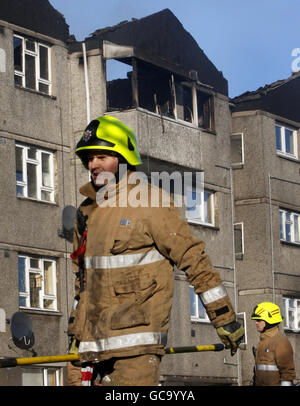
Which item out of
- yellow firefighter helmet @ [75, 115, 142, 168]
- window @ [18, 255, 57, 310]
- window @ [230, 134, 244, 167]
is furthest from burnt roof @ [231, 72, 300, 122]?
yellow firefighter helmet @ [75, 115, 142, 168]

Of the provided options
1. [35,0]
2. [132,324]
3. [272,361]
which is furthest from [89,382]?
[35,0]

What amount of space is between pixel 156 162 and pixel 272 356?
61.1 ft

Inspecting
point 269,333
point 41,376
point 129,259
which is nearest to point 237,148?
point 41,376

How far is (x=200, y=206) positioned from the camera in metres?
34.4

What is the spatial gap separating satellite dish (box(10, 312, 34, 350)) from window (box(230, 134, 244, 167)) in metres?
12.6

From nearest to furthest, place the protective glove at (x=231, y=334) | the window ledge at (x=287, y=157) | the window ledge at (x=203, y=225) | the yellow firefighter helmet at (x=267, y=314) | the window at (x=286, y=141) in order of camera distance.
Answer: the protective glove at (x=231, y=334)
the yellow firefighter helmet at (x=267, y=314)
the window ledge at (x=203, y=225)
the window ledge at (x=287, y=157)
the window at (x=286, y=141)

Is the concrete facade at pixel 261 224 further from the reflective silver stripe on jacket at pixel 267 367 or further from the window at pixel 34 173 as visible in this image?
the reflective silver stripe on jacket at pixel 267 367

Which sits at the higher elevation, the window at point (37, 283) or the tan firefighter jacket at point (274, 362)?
the window at point (37, 283)

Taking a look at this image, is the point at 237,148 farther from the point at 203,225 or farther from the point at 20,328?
the point at 20,328

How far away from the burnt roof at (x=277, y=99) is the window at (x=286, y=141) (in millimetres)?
442

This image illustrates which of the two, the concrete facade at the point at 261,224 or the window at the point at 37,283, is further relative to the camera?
the concrete facade at the point at 261,224

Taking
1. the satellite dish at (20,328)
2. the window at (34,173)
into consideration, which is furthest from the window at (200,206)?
the satellite dish at (20,328)

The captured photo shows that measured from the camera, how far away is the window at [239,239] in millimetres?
36969

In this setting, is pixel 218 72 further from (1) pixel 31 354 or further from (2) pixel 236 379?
(1) pixel 31 354
